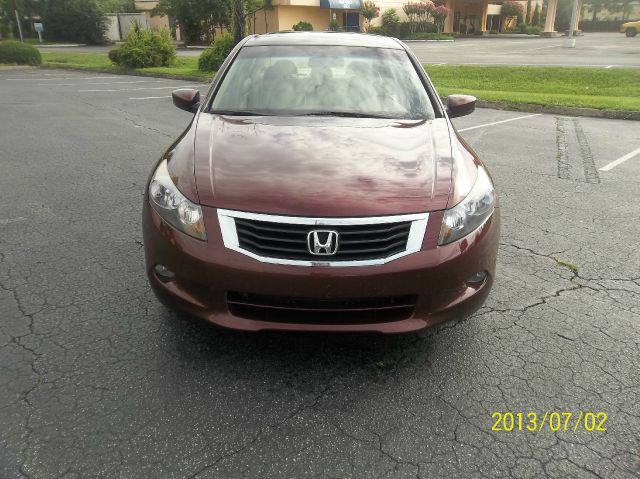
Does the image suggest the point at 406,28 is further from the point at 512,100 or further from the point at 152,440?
the point at 152,440

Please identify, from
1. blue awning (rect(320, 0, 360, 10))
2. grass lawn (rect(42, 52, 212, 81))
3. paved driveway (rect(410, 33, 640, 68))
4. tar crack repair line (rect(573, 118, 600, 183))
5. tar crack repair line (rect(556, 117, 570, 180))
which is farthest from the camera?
blue awning (rect(320, 0, 360, 10))

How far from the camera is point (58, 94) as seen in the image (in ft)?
45.7

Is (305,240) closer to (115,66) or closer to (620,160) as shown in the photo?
(620,160)

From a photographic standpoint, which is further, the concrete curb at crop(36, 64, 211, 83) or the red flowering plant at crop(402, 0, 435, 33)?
the red flowering plant at crop(402, 0, 435, 33)

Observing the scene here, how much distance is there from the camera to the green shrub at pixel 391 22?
4662 centimetres

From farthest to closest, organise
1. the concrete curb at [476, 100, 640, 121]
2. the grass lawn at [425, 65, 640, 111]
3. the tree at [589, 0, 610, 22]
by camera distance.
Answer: the tree at [589, 0, 610, 22] < the grass lawn at [425, 65, 640, 111] < the concrete curb at [476, 100, 640, 121]

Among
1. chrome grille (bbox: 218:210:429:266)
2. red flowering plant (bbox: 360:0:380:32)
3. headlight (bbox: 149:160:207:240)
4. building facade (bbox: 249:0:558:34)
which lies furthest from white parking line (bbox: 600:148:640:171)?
red flowering plant (bbox: 360:0:380:32)

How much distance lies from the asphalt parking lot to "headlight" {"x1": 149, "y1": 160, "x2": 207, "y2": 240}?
2.32 feet

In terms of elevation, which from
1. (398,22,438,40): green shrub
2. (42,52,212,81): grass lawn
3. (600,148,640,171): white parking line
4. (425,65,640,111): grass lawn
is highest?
(398,22,438,40): green shrub

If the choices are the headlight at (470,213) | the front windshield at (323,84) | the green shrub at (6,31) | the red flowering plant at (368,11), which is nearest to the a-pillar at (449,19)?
the red flowering plant at (368,11)

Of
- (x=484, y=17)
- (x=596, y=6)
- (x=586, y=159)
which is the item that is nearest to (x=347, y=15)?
(x=484, y=17)

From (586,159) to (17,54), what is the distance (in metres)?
24.8

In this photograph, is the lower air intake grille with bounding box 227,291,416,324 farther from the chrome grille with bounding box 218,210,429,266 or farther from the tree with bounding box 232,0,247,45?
the tree with bounding box 232,0,247,45

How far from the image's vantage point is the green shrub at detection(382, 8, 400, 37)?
46.6 metres
